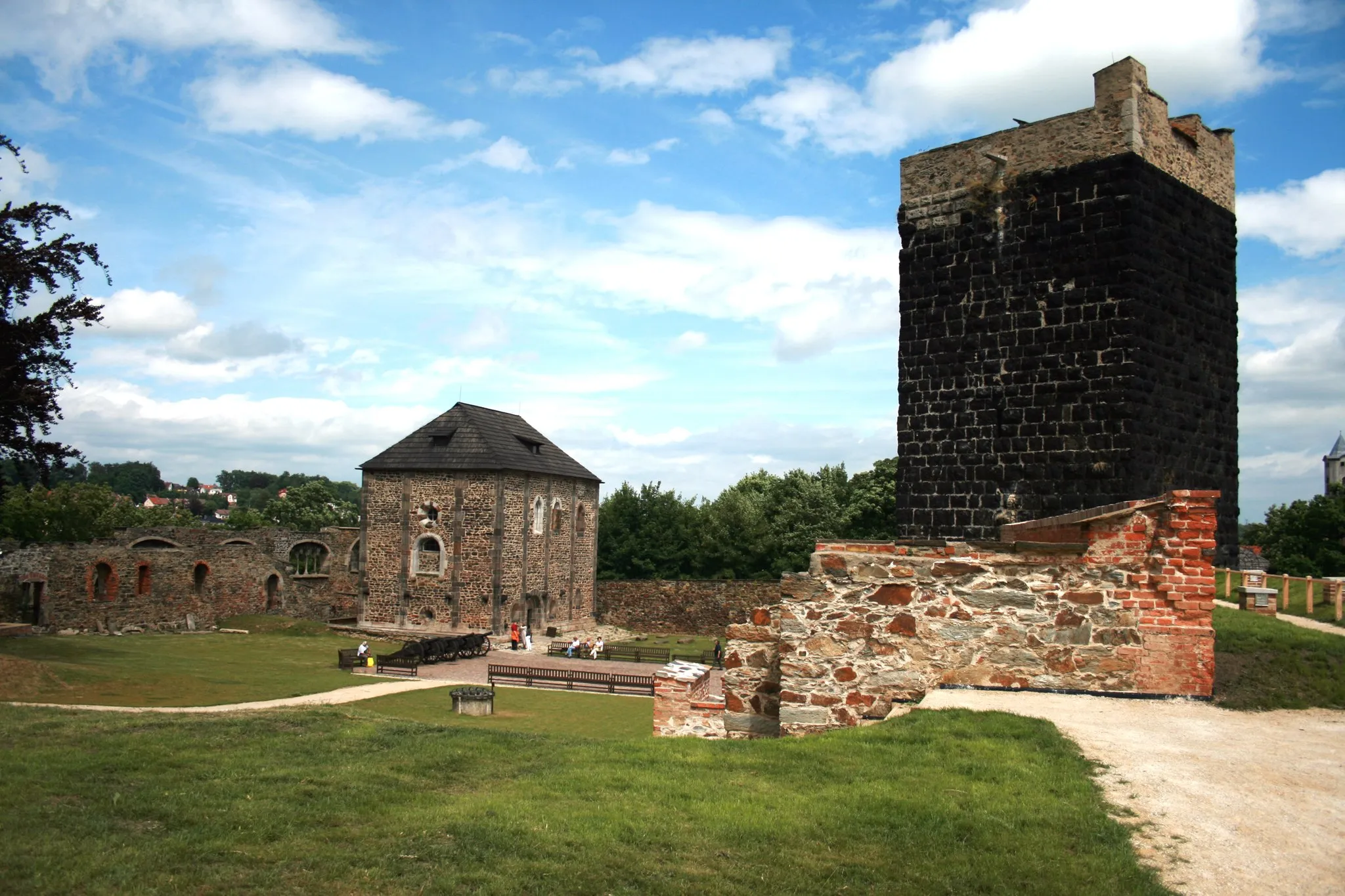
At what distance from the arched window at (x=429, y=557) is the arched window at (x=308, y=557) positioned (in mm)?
8190

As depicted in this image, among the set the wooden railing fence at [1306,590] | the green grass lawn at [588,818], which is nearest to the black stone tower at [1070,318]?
the wooden railing fence at [1306,590]

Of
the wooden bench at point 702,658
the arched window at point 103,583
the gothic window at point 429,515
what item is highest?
the gothic window at point 429,515

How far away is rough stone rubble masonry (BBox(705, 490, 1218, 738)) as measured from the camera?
772cm

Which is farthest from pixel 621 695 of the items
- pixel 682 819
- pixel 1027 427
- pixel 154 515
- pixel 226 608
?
pixel 154 515

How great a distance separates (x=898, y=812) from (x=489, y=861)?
2.15 m

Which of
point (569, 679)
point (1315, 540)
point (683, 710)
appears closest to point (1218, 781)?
point (683, 710)

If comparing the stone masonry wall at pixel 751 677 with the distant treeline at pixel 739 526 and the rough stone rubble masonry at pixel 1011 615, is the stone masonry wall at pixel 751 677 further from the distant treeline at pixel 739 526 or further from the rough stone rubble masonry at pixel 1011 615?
the distant treeline at pixel 739 526

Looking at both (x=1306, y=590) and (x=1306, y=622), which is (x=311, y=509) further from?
(x=1306, y=622)

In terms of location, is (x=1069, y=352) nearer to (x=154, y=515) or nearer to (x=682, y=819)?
(x=682, y=819)

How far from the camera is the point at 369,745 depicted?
823cm

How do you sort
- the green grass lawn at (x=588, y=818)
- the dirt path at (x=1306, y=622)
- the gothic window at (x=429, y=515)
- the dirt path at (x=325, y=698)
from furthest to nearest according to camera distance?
the gothic window at (x=429, y=515), the dirt path at (x=325, y=698), the dirt path at (x=1306, y=622), the green grass lawn at (x=588, y=818)

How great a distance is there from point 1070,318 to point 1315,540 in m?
29.8

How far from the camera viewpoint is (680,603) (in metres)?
38.7

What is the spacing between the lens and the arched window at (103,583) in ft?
99.0
